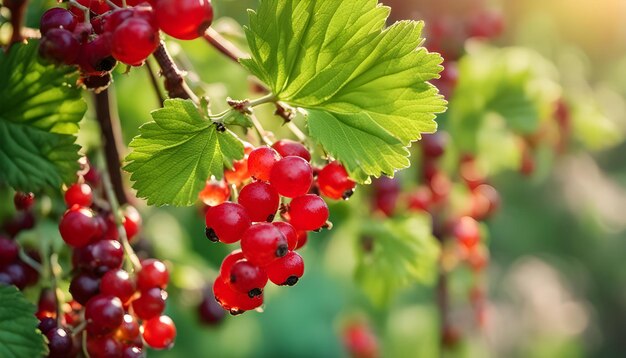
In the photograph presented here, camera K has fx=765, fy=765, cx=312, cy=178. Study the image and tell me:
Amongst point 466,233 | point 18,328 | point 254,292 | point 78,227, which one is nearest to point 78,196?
point 78,227

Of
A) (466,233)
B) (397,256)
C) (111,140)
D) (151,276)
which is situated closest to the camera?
(151,276)

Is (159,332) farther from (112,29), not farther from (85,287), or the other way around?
(112,29)

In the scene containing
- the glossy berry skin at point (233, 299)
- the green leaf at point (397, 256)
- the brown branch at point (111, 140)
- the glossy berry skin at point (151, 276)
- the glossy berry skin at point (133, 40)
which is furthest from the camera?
the green leaf at point (397, 256)

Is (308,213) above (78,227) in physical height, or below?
above

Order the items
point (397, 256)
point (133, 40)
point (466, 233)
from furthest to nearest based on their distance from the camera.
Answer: point (466, 233) < point (397, 256) < point (133, 40)

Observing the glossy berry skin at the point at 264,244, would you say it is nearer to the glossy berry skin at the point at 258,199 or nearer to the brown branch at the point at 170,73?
the glossy berry skin at the point at 258,199

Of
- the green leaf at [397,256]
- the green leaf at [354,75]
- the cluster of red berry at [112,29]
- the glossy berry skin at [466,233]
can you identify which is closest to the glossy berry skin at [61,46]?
the cluster of red berry at [112,29]

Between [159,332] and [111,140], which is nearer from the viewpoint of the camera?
[159,332]

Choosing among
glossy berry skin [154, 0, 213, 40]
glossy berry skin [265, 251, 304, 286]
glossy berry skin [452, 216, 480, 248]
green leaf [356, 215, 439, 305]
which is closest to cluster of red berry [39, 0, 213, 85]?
glossy berry skin [154, 0, 213, 40]
